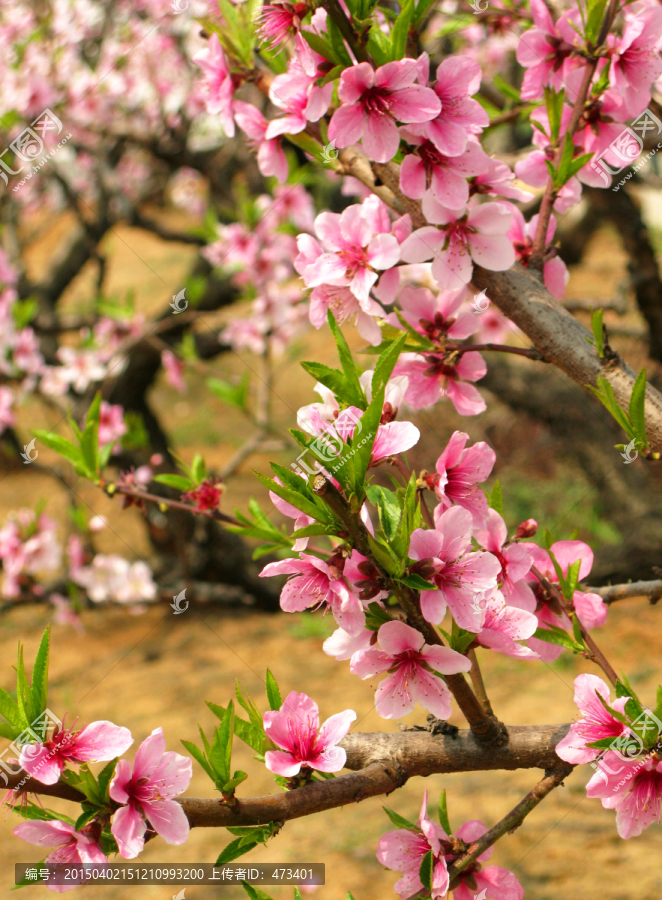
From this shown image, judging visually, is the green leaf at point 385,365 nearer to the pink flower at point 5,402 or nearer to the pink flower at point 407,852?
the pink flower at point 407,852

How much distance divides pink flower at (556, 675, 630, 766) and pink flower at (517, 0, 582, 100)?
927mm

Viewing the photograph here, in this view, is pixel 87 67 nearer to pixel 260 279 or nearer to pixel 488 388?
pixel 260 279

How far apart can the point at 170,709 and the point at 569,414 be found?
236cm

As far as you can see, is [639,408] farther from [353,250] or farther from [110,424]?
[110,424]

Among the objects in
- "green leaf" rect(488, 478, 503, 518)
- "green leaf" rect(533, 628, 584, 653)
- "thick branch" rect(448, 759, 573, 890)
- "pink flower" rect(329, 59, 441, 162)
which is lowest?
"thick branch" rect(448, 759, 573, 890)

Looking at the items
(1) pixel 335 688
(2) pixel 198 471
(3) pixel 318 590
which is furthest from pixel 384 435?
(1) pixel 335 688

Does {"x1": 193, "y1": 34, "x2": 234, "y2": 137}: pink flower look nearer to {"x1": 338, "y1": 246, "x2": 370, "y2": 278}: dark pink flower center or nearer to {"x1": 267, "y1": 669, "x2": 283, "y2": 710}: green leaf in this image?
{"x1": 338, "y1": 246, "x2": 370, "y2": 278}: dark pink flower center

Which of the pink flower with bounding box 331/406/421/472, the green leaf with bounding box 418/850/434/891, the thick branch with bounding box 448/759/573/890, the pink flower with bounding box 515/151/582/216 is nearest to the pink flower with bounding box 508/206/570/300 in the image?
the pink flower with bounding box 515/151/582/216

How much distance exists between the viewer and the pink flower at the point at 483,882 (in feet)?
2.96

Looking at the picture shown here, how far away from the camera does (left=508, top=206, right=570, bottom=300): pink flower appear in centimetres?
112

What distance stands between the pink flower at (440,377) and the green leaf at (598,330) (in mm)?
163

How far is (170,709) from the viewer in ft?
10.5

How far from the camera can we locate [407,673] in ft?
2.67

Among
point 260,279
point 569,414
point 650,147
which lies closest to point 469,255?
point 650,147
